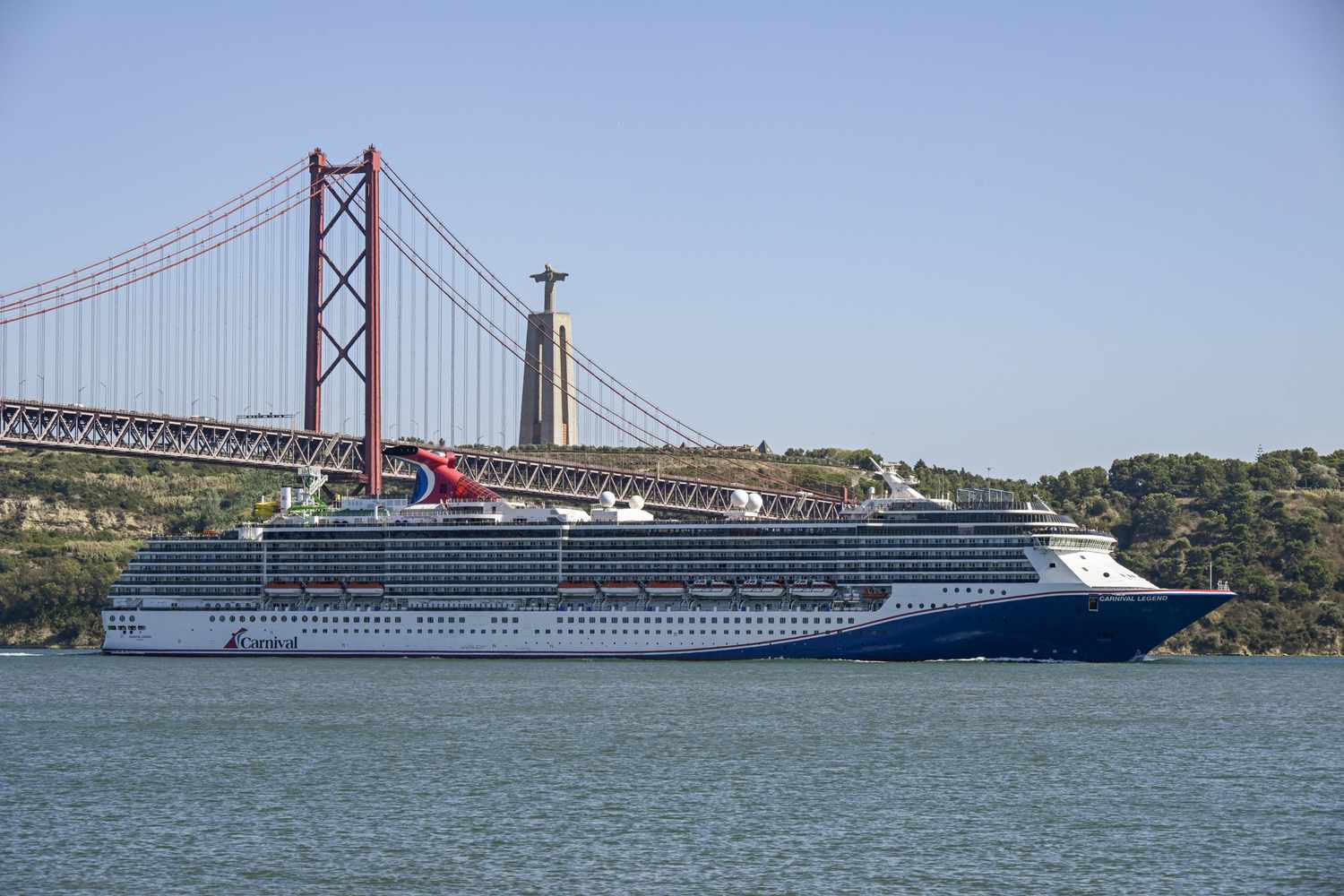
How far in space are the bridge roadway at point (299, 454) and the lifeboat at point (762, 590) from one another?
18.9ft

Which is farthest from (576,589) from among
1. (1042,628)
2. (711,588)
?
Result: (1042,628)

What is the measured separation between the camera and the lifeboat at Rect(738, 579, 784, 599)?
209 ft

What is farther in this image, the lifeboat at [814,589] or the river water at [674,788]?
the lifeboat at [814,589]

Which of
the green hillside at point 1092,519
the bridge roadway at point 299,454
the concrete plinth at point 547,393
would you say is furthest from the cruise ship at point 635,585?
the concrete plinth at point 547,393

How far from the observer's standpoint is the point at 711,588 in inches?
2544

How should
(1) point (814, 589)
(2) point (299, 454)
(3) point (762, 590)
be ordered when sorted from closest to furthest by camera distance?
(1) point (814, 589) < (3) point (762, 590) < (2) point (299, 454)

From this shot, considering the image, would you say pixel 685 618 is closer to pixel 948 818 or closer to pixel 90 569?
pixel 948 818

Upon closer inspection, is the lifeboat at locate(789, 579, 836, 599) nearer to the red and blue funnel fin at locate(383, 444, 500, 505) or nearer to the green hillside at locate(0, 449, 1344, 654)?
the red and blue funnel fin at locate(383, 444, 500, 505)

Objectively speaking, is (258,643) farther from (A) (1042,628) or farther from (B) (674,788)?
(B) (674,788)

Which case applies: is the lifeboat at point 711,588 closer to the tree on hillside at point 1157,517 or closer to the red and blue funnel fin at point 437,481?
the red and blue funnel fin at point 437,481

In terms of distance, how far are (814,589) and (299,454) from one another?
83.1 ft

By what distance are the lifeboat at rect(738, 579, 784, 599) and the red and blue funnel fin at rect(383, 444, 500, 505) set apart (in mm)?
12377

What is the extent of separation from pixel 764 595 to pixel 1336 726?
77.9 ft

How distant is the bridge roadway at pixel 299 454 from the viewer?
228 feet
